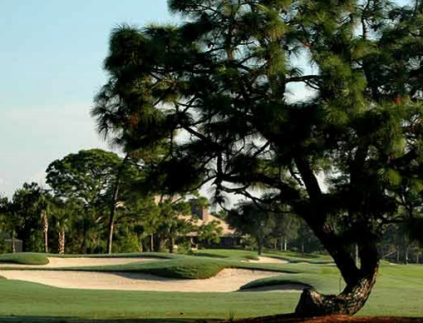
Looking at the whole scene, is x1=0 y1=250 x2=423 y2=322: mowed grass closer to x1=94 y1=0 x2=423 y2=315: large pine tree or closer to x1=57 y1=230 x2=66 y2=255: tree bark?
x1=94 y1=0 x2=423 y2=315: large pine tree

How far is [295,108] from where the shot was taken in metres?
11.6

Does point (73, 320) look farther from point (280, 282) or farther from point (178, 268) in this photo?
point (178, 268)

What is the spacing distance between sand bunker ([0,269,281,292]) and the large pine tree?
19252 mm

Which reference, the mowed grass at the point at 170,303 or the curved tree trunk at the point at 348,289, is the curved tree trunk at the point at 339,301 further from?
the mowed grass at the point at 170,303

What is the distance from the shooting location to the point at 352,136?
11.5 m

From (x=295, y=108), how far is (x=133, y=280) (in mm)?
22907

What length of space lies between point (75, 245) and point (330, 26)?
48.3 m

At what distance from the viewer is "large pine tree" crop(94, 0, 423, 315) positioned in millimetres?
11297

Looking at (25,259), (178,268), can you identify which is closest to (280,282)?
(178,268)

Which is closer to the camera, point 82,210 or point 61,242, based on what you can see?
point 61,242

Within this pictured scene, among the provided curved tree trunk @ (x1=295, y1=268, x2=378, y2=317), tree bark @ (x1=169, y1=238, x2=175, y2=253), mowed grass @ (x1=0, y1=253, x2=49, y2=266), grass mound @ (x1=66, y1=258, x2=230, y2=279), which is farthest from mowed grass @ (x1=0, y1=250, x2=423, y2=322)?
tree bark @ (x1=169, y1=238, x2=175, y2=253)

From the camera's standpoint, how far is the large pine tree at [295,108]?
1130 cm

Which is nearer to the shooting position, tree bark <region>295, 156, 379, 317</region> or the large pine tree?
the large pine tree

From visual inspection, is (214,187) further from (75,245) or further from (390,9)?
(75,245)
